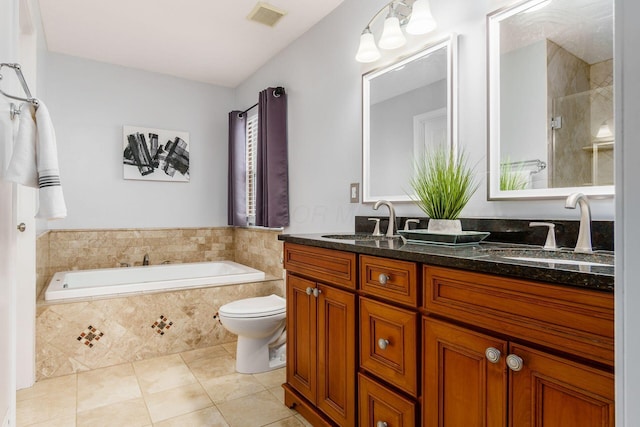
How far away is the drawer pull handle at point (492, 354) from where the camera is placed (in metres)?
0.99

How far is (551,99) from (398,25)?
0.90 meters

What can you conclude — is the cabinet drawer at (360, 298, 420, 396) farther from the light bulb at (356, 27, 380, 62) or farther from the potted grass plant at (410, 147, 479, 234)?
the light bulb at (356, 27, 380, 62)

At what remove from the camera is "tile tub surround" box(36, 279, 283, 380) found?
96.3 inches

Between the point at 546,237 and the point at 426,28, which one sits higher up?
the point at 426,28

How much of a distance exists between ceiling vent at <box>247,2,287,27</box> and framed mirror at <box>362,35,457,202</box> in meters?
0.89

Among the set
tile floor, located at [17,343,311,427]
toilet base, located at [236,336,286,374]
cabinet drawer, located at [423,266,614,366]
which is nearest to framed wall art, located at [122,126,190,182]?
tile floor, located at [17,343,311,427]

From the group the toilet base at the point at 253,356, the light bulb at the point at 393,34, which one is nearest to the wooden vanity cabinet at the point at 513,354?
the light bulb at the point at 393,34

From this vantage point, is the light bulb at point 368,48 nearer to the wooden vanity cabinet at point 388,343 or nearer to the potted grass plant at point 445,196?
the potted grass plant at point 445,196

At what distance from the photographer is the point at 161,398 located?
2146 mm

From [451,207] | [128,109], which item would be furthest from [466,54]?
[128,109]

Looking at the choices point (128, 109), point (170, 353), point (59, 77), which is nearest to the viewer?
point (170, 353)

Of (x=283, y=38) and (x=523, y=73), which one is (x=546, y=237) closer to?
(x=523, y=73)

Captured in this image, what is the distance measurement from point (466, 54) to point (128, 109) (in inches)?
129

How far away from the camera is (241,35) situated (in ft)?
9.92
